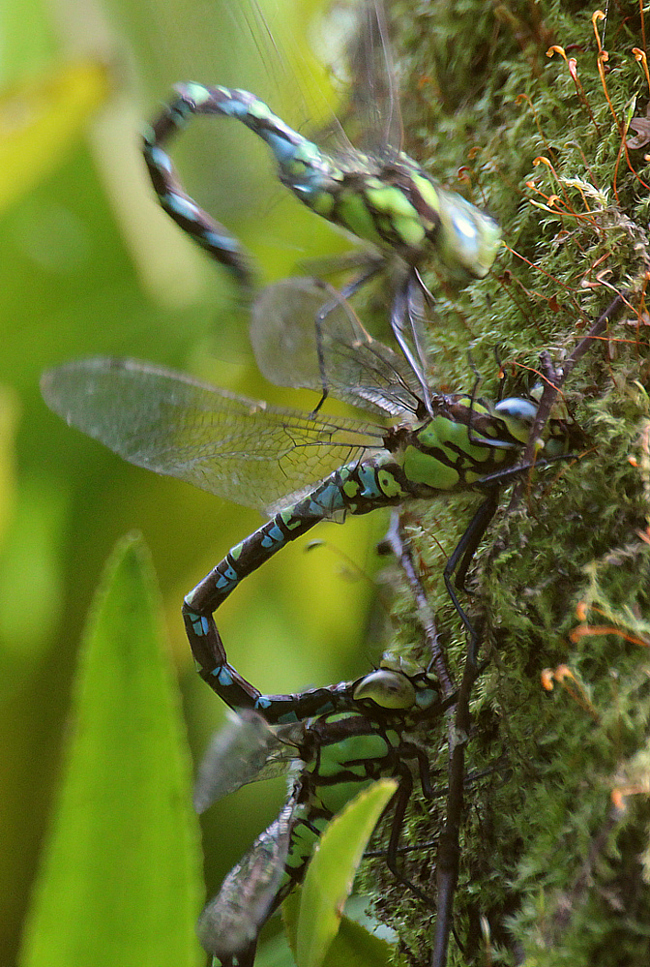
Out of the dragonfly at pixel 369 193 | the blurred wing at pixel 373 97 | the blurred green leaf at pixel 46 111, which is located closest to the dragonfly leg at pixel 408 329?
the dragonfly at pixel 369 193

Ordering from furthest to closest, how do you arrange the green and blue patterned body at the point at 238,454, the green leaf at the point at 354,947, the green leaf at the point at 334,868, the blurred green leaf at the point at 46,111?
the blurred green leaf at the point at 46,111 → the green and blue patterned body at the point at 238,454 → the green leaf at the point at 354,947 → the green leaf at the point at 334,868

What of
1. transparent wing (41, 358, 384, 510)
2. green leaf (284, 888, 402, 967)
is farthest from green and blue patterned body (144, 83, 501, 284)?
green leaf (284, 888, 402, 967)

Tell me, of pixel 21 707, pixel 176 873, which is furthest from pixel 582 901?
pixel 21 707

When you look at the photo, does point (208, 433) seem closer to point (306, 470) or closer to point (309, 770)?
point (306, 470)

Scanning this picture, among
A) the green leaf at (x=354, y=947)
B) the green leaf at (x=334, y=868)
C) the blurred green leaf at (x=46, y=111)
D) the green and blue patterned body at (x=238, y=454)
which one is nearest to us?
the green leaf at (x=334, y=868)

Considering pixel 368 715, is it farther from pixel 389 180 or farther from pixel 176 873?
A: pixel 389 180

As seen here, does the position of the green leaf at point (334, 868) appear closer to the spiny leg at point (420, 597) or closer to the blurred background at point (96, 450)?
the spiny leg at point (420, 597)

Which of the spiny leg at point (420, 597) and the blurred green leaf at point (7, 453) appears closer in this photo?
the spiny leg at point (420, 597)
